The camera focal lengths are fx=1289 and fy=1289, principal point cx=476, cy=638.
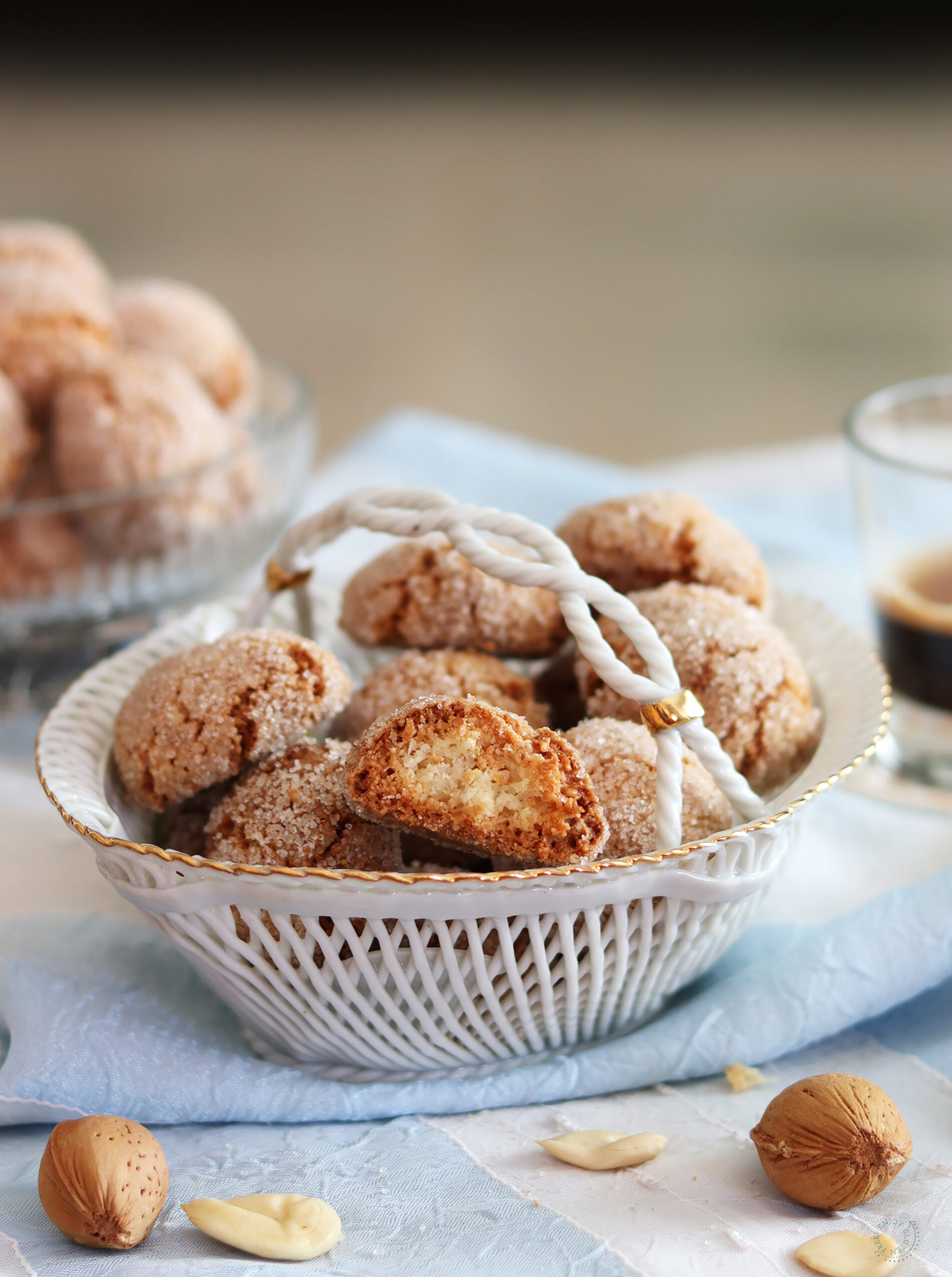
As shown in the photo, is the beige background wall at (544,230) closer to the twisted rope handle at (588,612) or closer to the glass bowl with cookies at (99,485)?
the glass bowl with cookies at (99,485)

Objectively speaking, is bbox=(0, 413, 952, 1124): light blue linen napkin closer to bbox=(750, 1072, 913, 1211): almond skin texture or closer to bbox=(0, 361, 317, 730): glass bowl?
bbox=(750, 1072, 913, 1211): almond skin texture

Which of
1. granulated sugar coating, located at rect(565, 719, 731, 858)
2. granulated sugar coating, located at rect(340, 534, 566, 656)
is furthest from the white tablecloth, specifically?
granulated sugar coating, located at rect(340, 534, 566, 656)

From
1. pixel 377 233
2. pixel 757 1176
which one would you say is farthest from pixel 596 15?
pixel 757 1176

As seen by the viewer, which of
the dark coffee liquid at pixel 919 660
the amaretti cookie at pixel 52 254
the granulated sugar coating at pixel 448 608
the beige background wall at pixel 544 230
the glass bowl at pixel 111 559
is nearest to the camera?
the granulated sugar coating at pixel 448 608

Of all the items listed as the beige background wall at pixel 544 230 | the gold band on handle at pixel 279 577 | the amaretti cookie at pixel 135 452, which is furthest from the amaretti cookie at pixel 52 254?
the beige background wall at pixel 544 230

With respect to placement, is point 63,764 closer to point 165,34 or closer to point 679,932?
point 679,932

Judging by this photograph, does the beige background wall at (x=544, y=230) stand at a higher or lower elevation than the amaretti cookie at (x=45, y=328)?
lower
